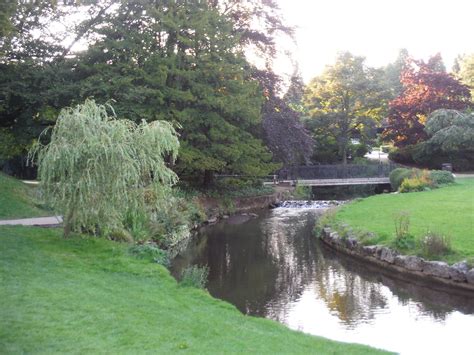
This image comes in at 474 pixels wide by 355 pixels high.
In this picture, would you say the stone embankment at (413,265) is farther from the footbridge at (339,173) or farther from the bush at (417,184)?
the footbridge at (339,173)

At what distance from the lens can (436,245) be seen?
12891 mm

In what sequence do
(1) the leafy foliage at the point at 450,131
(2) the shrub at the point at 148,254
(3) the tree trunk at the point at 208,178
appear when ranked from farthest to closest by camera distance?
(1) the leafy foliage at the point at 450,131 → (3) the tree trunk at the point at 208,178 → (2) the shrub at the point at 148,254

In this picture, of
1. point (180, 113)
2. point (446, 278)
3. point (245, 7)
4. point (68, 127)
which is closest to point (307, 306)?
point (446, 278)

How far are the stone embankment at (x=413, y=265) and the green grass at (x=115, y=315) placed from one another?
568cm

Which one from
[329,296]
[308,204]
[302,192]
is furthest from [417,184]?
[329,296]

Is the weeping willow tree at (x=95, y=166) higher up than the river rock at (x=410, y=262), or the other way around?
the weeping willow tree at (x=95, y=166)

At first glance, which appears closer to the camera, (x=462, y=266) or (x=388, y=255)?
(x=462, y=266)

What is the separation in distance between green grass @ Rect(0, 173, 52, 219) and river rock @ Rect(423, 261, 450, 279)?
1203 centimetres

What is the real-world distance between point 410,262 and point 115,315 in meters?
8.53

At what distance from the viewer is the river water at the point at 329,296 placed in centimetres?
930

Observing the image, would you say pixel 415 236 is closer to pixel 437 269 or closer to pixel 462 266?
pixel 437 269

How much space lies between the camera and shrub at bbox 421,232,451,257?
42.3 feet

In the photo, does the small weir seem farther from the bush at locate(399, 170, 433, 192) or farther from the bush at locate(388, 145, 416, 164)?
the bush at locate(388, 145, 416, 164)

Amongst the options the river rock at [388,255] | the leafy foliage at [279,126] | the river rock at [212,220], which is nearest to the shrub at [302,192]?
the leafy foliage at [279,126]
